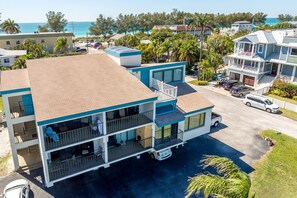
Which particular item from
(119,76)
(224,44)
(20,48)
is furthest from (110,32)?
(119,76)

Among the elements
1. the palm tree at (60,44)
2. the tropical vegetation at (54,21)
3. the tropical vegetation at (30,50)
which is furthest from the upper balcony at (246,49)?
the tropical vegetation at (54,21)

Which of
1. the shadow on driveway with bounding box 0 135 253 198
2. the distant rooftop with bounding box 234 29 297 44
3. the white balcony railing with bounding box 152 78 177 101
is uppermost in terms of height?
the distant rooftop with bounding box 234 29 297 44

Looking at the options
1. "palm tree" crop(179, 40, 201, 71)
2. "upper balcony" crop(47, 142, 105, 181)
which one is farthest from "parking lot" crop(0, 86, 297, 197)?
"palm tree" crop(179, 40, 201, 71)

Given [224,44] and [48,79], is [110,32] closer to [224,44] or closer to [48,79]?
[224,44]

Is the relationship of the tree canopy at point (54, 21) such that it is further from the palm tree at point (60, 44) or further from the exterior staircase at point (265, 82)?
the exterior staircase at point (265, 82)

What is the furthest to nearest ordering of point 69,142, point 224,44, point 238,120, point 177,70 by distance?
point 224,44
point 238,120
point 177,70
point 69,142

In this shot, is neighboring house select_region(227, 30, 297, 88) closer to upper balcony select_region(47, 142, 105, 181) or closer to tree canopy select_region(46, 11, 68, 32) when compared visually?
upper balcony select_region(47, 142, 105, 181)
